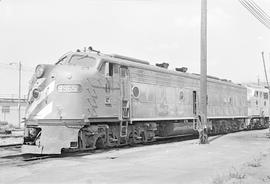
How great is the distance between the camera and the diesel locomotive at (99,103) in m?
13.8

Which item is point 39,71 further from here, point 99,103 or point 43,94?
point 99,103

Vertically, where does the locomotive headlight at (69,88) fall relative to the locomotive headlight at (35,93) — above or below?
above

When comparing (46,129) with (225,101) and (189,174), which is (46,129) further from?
(225,101)

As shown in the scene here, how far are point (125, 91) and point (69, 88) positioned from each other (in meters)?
3.00

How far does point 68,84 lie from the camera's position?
553 inches

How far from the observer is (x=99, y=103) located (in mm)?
14844

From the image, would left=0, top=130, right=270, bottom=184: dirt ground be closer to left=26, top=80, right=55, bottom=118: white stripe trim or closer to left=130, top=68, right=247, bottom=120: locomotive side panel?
left=26, top=80, right=55, bottom=118: white stripe trim

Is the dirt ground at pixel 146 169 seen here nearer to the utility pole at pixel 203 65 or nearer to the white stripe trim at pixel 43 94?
the white stripe trim at pixel 43 94

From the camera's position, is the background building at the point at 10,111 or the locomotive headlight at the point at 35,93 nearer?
the locomotive headlight at the point at 35,93

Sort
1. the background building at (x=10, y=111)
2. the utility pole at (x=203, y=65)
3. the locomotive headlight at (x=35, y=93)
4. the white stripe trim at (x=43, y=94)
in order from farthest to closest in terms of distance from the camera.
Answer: the background building at (x=10, y=111) < the utility pole at (x=203, y=65) < the locomotive headlight at (x=35, y=93) < the white stripe trim at (x=43, y=94)

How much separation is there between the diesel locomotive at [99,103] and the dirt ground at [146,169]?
1219mm

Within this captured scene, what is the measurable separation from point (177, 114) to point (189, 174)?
11386 mm

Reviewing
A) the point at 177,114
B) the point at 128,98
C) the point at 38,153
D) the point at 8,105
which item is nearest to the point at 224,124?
the point at 177,114

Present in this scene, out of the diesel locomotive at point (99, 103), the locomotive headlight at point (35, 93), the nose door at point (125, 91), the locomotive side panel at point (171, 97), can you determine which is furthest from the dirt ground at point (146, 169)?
the locomotive side panel at point (171, 97)
